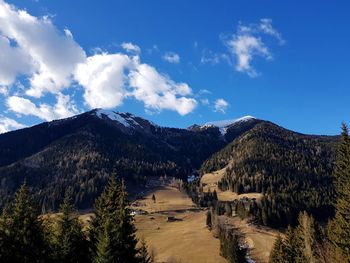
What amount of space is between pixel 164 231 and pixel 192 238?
26.0 meters

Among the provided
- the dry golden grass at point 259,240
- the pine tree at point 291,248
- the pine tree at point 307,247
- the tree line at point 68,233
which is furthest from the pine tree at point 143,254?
the dry golden grass at point 259,240

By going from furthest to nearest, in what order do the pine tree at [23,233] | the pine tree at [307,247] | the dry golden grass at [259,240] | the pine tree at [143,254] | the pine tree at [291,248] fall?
the dry golden grass at [259,240]
the pine tree at [291,248]
the pine tree at [307,247]
the pine tree at [143,254]
the pine tree at [23,233]

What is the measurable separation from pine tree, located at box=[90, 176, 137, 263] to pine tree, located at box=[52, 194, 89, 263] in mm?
2116

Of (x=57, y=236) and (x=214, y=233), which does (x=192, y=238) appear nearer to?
(x=214, y=233)

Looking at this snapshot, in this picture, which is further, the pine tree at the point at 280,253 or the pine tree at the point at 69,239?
the pine tree at the point at 280,253

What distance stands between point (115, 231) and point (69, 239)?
8.04 metres

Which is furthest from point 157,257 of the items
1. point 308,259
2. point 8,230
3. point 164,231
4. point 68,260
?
point 8,230

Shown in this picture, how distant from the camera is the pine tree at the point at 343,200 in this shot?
162 ft

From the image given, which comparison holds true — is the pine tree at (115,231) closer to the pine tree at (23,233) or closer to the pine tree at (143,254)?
the pine tree at (143,254)

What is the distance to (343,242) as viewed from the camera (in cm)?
4944

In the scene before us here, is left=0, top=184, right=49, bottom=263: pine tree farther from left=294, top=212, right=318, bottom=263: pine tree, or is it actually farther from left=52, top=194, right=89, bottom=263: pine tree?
left=294, top=212, right=318, bottom=263: pine tree

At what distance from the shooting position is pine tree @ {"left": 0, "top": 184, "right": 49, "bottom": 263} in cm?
3878

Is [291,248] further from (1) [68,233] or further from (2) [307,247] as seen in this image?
(1) [68,233]

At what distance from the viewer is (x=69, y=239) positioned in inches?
1935
